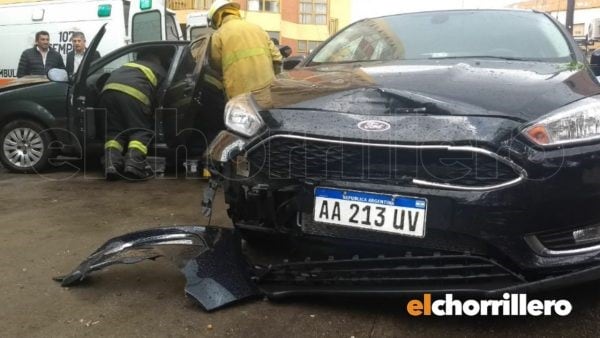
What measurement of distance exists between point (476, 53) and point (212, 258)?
6.06 ft

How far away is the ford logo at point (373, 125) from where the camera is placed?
231 cm

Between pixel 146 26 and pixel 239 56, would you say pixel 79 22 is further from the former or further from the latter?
pixel 239 56

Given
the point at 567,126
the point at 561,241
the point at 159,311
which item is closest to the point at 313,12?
the point at 159,311

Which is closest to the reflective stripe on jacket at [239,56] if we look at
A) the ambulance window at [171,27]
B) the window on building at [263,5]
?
the ambulance window at [171,27]

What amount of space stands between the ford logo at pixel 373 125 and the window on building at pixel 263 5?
96.5 ft

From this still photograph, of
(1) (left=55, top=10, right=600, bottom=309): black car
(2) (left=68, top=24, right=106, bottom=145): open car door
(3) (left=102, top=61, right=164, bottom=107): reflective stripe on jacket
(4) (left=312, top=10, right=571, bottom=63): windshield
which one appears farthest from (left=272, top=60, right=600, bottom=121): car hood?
(2) (left=68, top=24, right=106, bottom=145): open car door

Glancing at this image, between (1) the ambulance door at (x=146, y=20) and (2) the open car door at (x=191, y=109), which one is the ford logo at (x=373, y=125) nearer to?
(2) the open car door at (x=191, y=109)

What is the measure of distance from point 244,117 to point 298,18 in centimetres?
3131

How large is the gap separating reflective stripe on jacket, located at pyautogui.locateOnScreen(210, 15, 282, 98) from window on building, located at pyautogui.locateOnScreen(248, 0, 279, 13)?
26482mm

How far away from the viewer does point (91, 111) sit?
18.6 feet

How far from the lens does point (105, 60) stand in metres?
5.76

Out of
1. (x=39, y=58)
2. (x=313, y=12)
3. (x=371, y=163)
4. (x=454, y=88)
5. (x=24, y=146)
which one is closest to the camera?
(x=371, y=163)

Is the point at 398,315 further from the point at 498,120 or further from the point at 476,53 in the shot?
the point at 476,53

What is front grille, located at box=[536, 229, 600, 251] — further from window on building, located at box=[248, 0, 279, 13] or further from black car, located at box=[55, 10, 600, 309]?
window on building, located at box=[248, 0, 279, 13]
